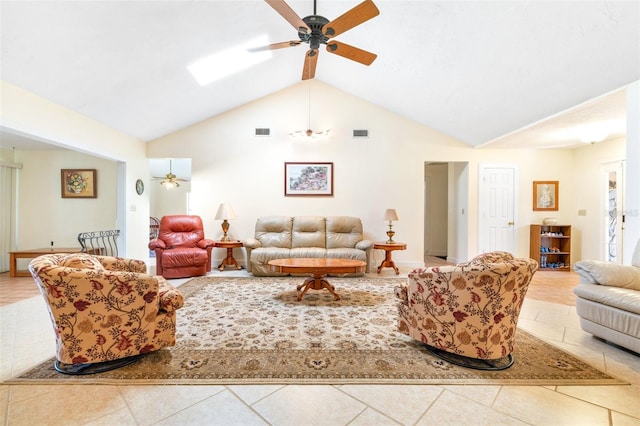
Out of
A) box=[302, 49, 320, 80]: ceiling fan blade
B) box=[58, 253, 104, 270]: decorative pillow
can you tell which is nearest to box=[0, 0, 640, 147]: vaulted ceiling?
box=[302, 49, 320, 80]: ceiling fan blade

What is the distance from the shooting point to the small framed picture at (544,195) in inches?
227

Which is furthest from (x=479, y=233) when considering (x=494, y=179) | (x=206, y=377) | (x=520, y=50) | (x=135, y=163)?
(x=135, y=163)

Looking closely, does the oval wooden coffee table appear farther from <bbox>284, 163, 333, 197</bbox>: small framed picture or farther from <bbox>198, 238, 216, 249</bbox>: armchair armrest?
<bbox>284, 163, 333, 197</bbox>: small framed picture

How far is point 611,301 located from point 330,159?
440 cm

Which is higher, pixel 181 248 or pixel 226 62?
pixel 226 62

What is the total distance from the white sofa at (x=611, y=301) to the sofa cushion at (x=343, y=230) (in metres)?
3.17

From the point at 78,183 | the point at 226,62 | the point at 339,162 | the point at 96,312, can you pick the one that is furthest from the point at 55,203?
the point at 339,162

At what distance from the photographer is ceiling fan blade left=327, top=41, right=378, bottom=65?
9.14 feet

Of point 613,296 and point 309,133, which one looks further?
point 309,133

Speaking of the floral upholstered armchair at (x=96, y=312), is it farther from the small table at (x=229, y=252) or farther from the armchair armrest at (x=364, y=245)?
the armchair armrest at (x=364, y=245)

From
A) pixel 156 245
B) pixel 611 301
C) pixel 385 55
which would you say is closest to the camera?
pixel 611 301

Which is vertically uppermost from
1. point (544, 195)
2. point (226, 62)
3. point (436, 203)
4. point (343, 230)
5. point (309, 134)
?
point (226, 62)

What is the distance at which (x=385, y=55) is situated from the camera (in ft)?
13.4

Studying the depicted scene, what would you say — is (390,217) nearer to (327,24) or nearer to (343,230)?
(343,230)
